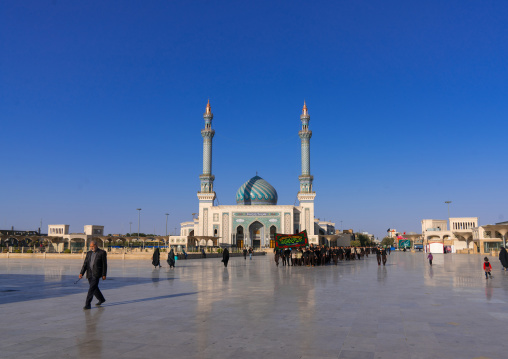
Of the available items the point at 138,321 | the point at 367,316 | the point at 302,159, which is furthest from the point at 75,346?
the point at 302,159

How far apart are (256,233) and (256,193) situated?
7.05 meters

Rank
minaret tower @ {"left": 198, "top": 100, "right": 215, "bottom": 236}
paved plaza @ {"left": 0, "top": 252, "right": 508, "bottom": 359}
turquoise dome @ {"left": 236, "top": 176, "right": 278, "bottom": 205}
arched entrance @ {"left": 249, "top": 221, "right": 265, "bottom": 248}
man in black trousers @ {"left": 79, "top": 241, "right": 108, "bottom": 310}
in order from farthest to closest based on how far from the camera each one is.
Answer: turquoise dome @ {"left": 236, "top": 176, "right": 278, "bottom": 205} → arched entrance @ {"left": 249, "top": 221, "right": 265, "bottom": 248} → minaret tower @ {"left": 198, "top": 100, "right": 215, "bottom": 236} → man in black trousers @ {"left": 79, "top": 241, "right": 108, "bottom": 310} → paved plaza @ {"left": 0, "top": 252, "right": 508, "bottom": 359}

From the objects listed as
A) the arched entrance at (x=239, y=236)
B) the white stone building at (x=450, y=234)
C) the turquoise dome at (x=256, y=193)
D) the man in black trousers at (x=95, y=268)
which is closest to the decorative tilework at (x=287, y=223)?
the turquoise dome at (x=256, y=193)

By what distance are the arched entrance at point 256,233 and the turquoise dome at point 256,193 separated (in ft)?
13.9

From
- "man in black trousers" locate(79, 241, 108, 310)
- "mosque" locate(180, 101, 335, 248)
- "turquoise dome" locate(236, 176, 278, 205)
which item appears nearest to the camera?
"man in black trousers" locate(79, 241, 108, 310)

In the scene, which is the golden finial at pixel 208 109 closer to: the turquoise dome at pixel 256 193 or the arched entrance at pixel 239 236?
the turquoise dome at pixel 256 193

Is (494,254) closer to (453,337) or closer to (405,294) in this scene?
(405,294)

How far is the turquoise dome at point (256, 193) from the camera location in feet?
236

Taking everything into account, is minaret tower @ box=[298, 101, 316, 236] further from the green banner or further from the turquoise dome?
the green banner

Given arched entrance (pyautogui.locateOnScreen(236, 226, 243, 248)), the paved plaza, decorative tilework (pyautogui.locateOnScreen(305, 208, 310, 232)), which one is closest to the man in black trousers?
the paved plaza

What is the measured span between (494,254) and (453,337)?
1618 inches

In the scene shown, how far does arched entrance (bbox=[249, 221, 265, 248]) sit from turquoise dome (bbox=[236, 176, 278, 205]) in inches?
167

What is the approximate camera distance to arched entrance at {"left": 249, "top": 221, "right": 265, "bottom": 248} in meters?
69.1

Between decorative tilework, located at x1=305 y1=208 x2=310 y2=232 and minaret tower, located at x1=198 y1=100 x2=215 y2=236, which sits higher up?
minaret tower, located at x1=198 y1=100 x2=215 y2=236
